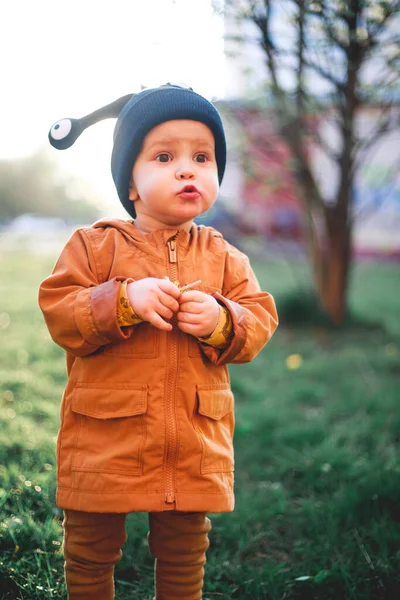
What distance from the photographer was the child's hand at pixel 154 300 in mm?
1606

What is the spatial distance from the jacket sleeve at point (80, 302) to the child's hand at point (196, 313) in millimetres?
159

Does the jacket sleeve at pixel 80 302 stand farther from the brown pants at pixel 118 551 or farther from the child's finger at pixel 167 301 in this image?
the brown pants at pixel 118 551

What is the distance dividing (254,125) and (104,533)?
4.67 m

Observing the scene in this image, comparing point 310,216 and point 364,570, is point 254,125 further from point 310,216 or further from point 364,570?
point 364,570

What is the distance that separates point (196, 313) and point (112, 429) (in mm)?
414

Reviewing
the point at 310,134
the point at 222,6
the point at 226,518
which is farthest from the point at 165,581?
the point at 310,134

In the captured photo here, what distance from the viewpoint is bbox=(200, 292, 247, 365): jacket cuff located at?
173cm

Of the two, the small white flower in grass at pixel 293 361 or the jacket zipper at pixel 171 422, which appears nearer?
the jacket zipper at pixel 171 422

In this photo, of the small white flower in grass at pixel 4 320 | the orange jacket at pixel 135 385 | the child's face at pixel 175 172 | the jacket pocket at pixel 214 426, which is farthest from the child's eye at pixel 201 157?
the small white flower in grass at pixel 4 320

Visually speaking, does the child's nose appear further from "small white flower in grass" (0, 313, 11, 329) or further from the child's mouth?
"small white flower in grass" (0, 313, 11, 329)

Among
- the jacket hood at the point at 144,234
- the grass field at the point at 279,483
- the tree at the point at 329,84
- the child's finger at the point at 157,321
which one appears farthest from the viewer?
the tree at the point at 329,84

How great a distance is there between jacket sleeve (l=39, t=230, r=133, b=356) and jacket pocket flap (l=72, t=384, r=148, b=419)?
125 mm

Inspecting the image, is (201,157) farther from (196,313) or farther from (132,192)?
(196,313)

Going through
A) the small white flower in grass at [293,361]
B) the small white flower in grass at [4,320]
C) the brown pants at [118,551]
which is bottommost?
the small white flower in grass at [293,361]
